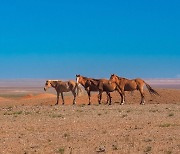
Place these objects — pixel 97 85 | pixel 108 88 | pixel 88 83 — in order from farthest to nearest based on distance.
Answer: pixel 88 83 → pixel 97 85 → pixel 108 88

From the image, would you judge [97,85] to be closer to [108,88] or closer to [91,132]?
[108,88]

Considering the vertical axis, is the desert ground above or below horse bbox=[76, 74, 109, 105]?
below

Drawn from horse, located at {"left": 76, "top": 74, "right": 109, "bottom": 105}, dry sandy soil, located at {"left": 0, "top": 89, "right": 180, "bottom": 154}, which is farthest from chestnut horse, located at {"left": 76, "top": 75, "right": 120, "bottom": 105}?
dry sandy soil, located at {"left": 0, "top": 89, "right": 180, "bottom": 154}

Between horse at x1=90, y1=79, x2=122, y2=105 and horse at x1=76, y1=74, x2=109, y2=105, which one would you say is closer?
horse at x1=90, y1=79, x2=122, y2=105

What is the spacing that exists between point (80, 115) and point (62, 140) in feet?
21.8

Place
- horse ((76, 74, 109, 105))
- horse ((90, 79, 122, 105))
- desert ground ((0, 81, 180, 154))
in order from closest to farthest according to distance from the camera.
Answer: desert ground ((0, 81, 180, 154))
horse ((90, 79, 122, 105))
horse ((76, 74, 109, 105))

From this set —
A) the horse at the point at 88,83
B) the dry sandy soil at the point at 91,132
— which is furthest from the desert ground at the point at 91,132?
the horse at the point at 88,83

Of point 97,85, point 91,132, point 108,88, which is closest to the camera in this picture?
point 91,132

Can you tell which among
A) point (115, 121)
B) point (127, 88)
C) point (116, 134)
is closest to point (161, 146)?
point (116, 134)

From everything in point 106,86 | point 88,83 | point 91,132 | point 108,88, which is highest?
point 88,83

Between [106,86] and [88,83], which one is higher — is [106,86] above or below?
below

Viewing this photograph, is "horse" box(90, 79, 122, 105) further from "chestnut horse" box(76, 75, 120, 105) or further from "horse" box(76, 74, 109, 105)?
"horse" box(76, 74, 109, 105)

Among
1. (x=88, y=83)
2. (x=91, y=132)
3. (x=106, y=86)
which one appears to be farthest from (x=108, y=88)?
(x=91, y=132)

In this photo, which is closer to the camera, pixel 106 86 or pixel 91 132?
pixel 91 132
